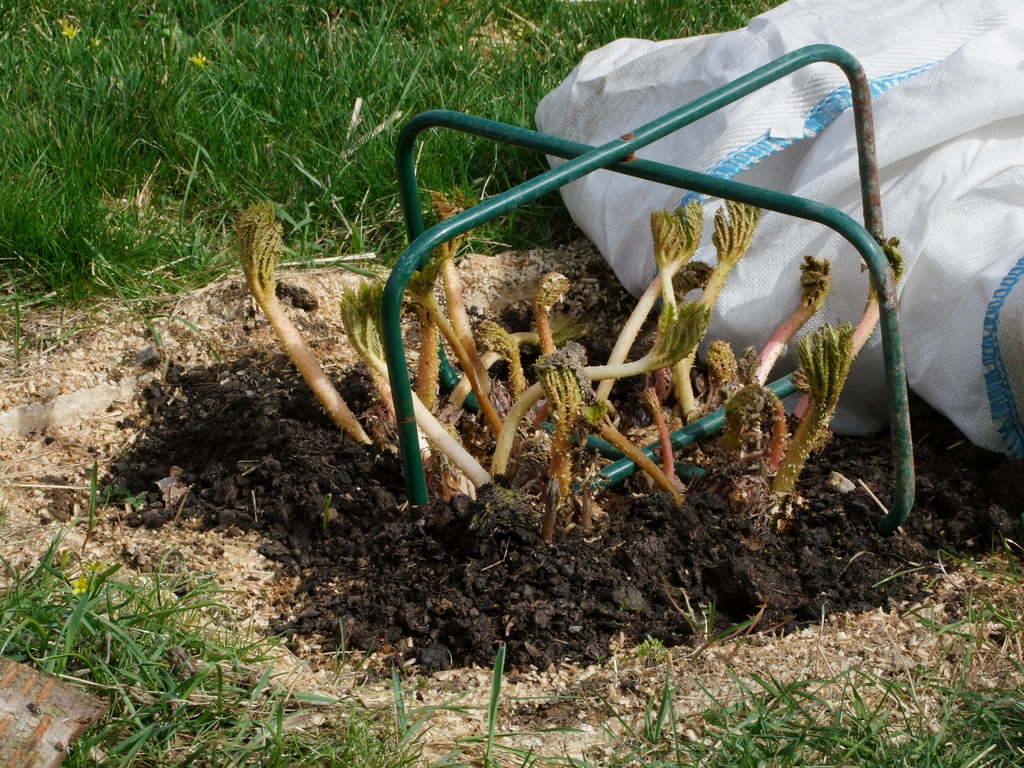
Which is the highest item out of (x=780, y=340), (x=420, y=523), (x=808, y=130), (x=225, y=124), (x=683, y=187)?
(x=683, y=187)

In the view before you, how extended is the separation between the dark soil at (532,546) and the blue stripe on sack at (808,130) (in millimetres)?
686

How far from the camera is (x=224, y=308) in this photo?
2.70 meters

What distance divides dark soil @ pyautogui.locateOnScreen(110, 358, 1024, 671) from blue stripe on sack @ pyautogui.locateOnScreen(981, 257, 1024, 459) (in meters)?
0.06

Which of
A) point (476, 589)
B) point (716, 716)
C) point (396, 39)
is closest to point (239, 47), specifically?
point (396, 39)

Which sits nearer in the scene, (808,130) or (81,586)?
(81,586)

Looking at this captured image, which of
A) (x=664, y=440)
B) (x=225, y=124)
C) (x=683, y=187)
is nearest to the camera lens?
(x=683, y=187)

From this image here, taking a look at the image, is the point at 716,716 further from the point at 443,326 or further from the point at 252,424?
the point at 252,424

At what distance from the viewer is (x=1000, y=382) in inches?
84.4

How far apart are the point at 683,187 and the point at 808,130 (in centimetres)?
87

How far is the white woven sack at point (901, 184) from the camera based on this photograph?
221 cm

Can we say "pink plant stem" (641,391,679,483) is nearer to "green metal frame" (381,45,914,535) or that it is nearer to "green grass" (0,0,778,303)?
"green metal frame" (381,45,914,535)

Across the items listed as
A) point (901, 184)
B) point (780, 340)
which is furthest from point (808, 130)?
point (780, 340)

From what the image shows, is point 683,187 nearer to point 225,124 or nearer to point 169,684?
point 169,684

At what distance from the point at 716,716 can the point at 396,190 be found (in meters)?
1.85
